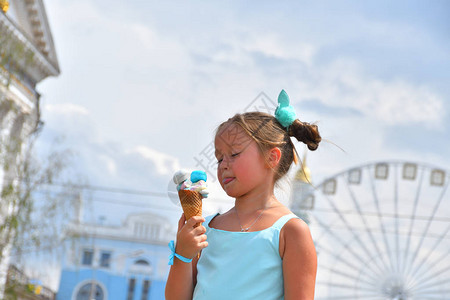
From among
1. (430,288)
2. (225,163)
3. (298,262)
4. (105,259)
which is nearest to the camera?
(298,262)

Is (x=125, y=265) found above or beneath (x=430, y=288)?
above

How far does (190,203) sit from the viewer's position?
1.63 meters

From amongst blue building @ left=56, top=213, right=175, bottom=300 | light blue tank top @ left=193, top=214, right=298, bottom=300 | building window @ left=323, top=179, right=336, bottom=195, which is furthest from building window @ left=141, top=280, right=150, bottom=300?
light blue tank top @ left=193, top=214, right=298, bottom=300

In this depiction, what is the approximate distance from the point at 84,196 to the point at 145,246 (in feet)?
119

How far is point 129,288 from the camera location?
51781mm

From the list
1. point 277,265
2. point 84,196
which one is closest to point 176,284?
point 277,265

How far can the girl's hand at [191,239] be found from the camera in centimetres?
159

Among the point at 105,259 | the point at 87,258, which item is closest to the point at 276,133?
the point at 105,259

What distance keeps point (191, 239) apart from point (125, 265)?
51363 millimetres

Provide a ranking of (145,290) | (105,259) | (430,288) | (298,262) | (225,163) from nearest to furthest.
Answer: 1. (298,262)
2. (225,163)
3. (430,288)
4. (105,259)
5. (145,290)

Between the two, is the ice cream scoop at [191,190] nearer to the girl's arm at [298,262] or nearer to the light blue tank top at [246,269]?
the light blue tank top at [246,269]

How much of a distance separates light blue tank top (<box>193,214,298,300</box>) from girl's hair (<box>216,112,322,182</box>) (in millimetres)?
161

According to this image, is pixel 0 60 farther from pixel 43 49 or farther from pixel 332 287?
pixel 332 287

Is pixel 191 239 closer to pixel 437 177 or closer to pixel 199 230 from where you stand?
pixel 199 230
